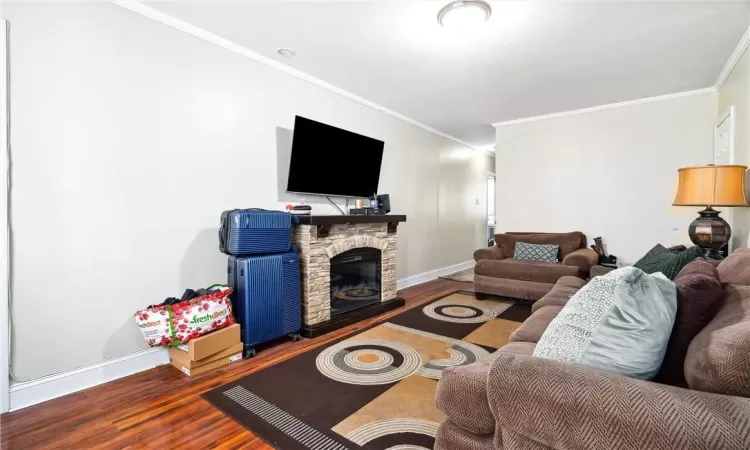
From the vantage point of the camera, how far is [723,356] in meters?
0.87

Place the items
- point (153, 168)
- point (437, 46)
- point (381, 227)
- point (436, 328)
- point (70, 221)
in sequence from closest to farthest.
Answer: point (70, 221)
point (153, 168)
point (437, 46)
point (436, 328)
point (381, 227)

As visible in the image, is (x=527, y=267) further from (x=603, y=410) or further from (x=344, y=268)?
(x=603, y=410)

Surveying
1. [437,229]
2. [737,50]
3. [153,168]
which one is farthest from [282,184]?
[737,50]

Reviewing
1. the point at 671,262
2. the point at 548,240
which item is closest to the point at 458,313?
the point at 548,240

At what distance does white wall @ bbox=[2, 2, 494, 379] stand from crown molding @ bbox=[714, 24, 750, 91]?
12.9 ft

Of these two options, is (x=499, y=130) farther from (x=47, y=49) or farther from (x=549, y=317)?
(x=47, y=49)

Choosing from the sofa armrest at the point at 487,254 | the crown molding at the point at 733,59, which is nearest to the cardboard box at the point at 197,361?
the sofa armrest at the point at 487,254

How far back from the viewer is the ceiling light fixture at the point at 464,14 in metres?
2.30

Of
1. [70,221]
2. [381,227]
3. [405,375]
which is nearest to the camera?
[70,221]

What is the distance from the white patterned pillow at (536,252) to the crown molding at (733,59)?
2334 millimetres

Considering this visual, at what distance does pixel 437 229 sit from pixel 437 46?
330 cm

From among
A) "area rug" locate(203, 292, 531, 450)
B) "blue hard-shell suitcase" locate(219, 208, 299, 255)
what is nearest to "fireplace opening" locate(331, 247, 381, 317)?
"area rug" locate(203, 292, 531, 450)

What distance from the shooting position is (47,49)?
203 centimetres

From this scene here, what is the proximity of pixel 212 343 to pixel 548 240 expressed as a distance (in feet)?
13.3
